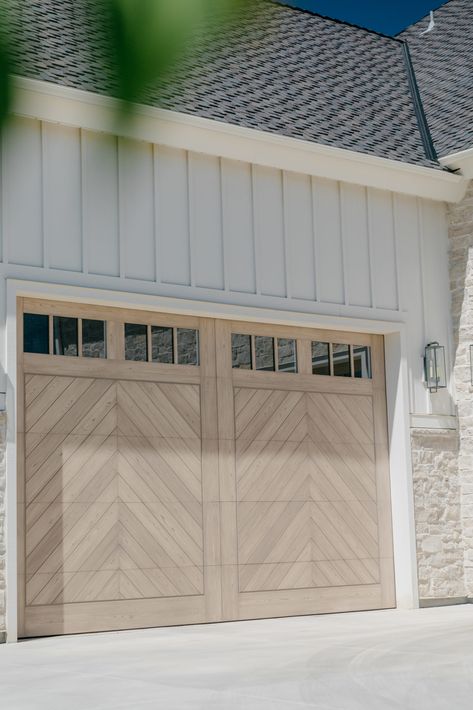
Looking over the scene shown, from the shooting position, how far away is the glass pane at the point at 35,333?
902 cm

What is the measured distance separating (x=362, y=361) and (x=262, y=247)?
181 cm

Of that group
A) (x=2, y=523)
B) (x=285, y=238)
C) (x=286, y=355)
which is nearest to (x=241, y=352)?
(x=286, y=355)

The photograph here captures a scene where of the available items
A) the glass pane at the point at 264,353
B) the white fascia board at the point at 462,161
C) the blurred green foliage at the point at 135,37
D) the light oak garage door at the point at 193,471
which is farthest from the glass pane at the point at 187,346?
the blurred green foliage at the point at 135,37

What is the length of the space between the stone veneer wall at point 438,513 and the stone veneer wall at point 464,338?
0.07m

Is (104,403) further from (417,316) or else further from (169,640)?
(417,316)

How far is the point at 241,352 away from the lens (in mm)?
10438

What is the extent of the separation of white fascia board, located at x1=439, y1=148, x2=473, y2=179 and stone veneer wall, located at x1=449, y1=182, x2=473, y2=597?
161 mm

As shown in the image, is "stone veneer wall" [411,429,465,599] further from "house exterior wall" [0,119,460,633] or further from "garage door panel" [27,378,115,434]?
"garage door panel" [27,378,115,434]

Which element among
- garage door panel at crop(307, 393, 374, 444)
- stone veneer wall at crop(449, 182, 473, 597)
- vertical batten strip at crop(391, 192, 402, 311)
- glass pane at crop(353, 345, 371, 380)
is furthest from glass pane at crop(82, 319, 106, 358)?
stone veneer wall at crop(449, 182, 473, 597)

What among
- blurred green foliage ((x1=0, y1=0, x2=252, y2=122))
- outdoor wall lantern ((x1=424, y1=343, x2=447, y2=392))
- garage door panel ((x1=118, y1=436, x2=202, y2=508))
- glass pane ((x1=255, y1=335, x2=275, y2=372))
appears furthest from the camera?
outdoor wall lantern ((x1=424, y1=343, x2=447, y2=392))

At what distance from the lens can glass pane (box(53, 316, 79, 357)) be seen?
9.24 metres

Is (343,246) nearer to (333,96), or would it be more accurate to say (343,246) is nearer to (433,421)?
(433,421)

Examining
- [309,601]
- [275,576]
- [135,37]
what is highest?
[135,37]

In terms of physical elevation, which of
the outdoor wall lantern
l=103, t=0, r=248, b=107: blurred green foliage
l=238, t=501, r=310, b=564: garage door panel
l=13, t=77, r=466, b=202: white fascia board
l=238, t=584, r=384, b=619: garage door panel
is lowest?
l=238, t=584, r=384, b=619: garage door panel
